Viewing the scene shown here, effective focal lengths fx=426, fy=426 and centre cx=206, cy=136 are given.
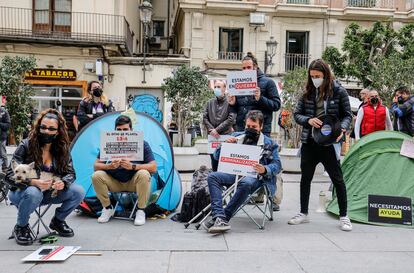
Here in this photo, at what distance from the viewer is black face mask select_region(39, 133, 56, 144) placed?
445 cm

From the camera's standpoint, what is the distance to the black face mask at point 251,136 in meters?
5.13

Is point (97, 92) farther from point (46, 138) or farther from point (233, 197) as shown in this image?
point (233, 197)

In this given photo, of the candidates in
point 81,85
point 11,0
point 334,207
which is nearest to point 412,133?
point 334,207

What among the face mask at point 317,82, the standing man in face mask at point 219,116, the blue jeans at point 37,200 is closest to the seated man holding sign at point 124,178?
the blue jeans at point 37,200

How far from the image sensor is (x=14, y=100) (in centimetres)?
1103

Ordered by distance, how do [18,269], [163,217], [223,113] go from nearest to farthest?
[18,269]
[163,217]
[223,113]

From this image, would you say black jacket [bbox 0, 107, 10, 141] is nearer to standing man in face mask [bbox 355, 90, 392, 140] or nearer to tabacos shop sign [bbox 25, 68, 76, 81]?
standing man in face mask [bbox 355, 90, 392, 140]

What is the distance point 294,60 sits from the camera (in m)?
21.9

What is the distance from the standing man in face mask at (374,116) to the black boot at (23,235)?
5.86 metres

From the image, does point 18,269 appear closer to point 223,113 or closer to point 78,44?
point 223,113

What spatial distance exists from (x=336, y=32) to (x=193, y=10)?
7456mm

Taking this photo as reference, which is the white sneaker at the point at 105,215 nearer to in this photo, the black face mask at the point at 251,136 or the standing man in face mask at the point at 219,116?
the black face mask at the point at 251,136

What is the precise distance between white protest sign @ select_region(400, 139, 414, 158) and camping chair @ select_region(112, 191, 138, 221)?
3.55 metres

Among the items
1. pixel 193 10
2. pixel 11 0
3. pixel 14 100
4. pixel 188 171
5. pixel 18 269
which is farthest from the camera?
pixel 193 10
